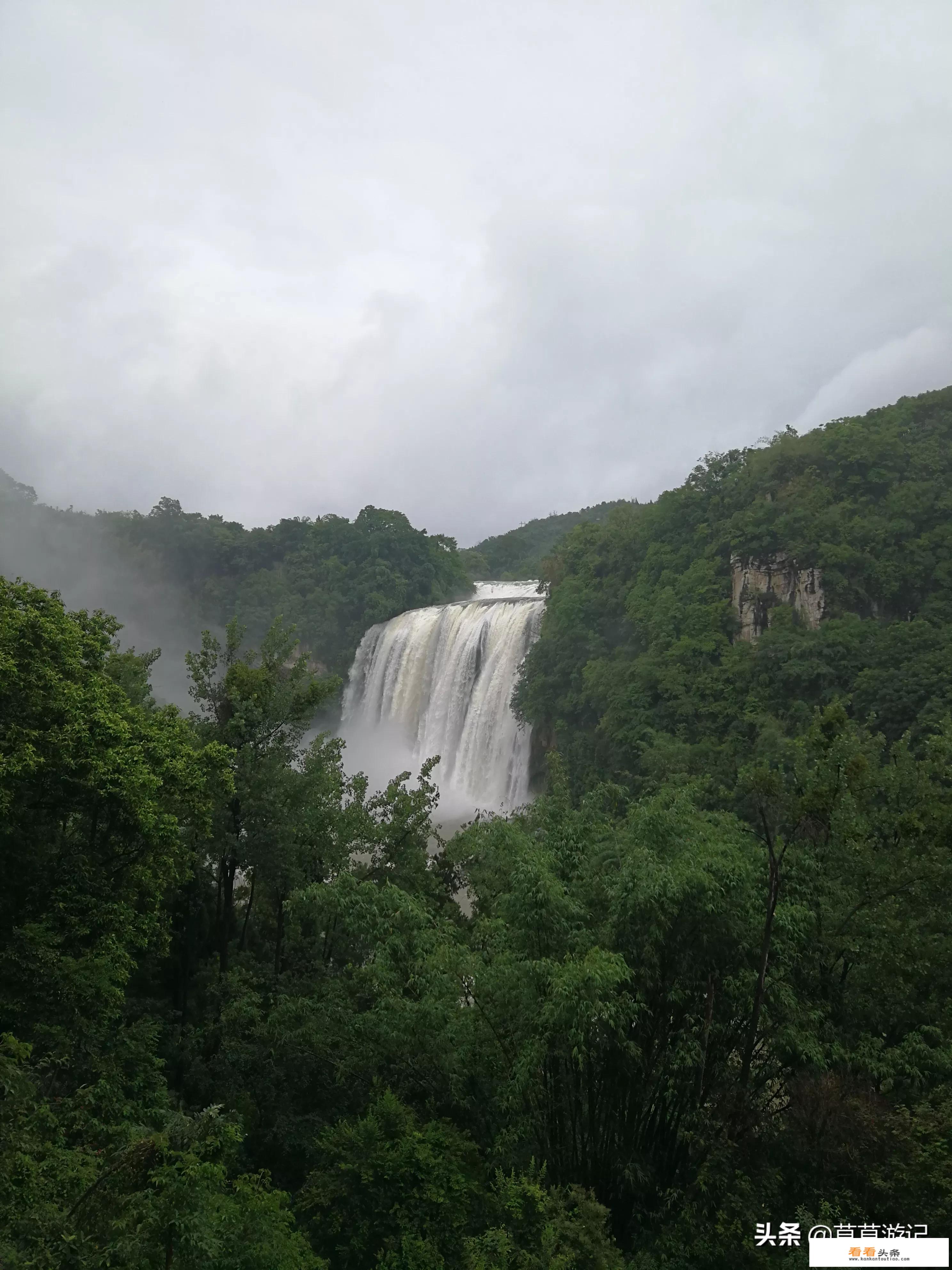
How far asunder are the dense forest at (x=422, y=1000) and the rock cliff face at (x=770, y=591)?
1315 centimetres

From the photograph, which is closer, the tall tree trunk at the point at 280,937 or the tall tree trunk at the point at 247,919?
the tall tree trunk at the point at 280,937

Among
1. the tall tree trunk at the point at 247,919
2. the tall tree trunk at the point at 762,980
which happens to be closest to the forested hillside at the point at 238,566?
the tall tree trunk at the point at 247,919

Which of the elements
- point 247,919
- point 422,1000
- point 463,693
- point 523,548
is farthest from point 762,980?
point 523,548

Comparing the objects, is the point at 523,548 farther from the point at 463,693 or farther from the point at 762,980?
the point at 762,980

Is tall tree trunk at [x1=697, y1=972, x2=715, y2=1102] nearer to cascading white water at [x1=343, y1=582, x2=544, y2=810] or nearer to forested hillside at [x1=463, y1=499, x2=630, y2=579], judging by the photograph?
cascading white water at [x1=343, y1=582, x2=544, y2=810]

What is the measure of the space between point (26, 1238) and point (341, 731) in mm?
45963

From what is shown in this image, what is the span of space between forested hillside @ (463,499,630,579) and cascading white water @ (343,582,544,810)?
120 feet

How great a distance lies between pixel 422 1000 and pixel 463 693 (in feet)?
106

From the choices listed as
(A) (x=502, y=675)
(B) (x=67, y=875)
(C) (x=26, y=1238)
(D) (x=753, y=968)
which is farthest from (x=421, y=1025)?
(A) (x=502, y=675)

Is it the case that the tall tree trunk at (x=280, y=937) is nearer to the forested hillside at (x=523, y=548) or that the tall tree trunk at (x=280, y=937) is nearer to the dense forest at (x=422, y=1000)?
the dense forest at (x=422, y=1000)

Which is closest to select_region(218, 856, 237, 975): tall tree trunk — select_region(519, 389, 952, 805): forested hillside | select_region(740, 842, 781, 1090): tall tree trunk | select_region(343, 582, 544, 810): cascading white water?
select_region(740, 842, 781, 1090): tall tree trunk

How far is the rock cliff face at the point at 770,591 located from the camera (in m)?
29.1

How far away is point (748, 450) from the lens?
37.4m

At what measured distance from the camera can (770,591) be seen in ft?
101
